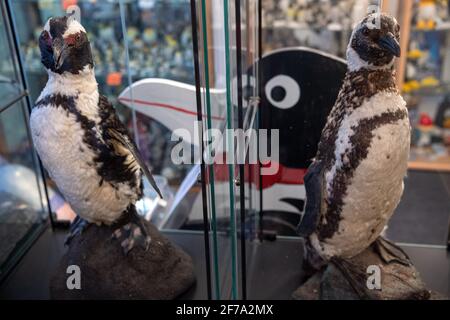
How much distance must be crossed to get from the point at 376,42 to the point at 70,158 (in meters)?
0.58

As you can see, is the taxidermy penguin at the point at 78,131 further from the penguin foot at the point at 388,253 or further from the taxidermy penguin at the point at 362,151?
the penguin foot at the point at 388,253

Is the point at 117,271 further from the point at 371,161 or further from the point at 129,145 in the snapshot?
the point at 371,161

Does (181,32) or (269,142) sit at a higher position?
(181,32)

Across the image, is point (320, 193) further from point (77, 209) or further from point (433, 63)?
point (433, 63)

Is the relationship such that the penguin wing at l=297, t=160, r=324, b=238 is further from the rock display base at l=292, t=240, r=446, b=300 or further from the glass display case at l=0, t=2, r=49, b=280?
the glass display case at l=0, t=2, r=49, b=280

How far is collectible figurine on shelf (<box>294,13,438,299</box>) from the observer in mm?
897

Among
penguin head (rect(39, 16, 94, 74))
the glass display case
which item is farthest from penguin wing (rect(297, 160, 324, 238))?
the glass display case

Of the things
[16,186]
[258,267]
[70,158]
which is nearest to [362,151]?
[258,267]

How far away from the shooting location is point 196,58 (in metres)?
0.78

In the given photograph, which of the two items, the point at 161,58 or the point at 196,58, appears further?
the point at 161,58

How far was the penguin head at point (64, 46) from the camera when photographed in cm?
90

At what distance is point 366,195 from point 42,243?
846mm

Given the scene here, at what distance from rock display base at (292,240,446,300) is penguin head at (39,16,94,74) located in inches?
24.7
